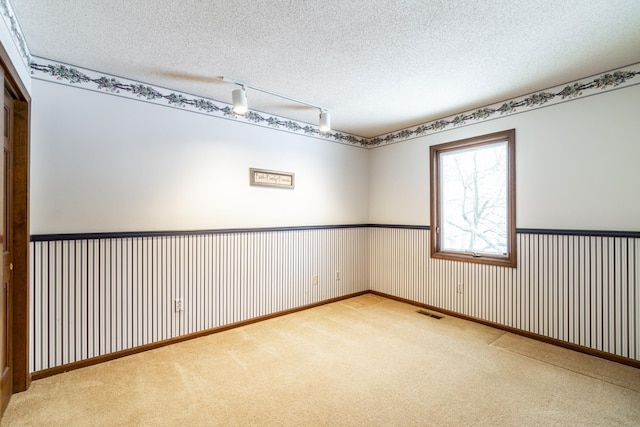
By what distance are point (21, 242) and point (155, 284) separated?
1.01 meters

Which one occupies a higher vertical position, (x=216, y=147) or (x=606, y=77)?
(x=606, y=77)

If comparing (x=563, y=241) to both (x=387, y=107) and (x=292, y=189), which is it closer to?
(x=387, y=107)

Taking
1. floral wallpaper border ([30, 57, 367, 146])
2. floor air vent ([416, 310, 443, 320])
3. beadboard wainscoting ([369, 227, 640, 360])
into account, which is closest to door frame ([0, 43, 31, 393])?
floral wallpaper border ([30, 57, 367, 146])

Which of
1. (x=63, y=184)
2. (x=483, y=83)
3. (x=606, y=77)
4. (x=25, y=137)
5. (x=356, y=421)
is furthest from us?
(x=483, y=83)

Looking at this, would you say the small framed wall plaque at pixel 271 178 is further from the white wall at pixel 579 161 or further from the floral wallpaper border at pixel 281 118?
the white wall at pixel 579 161

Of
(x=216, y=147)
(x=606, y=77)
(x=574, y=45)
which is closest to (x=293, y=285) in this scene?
(x=216, y=147)

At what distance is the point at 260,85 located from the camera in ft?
9.40

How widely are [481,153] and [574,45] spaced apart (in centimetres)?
148

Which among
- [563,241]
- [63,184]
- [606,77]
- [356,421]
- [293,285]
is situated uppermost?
[606,77]

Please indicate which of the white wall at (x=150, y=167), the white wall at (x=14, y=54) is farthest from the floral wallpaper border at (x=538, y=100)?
the white wall at (x=14, y=54)

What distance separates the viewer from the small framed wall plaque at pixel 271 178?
3463mm

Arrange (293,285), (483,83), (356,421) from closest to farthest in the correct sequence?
(356,421)
(483,83)
(293,285)

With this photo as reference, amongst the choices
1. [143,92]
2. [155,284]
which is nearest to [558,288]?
[155,284]

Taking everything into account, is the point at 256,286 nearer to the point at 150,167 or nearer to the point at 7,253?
the point at 150,167
